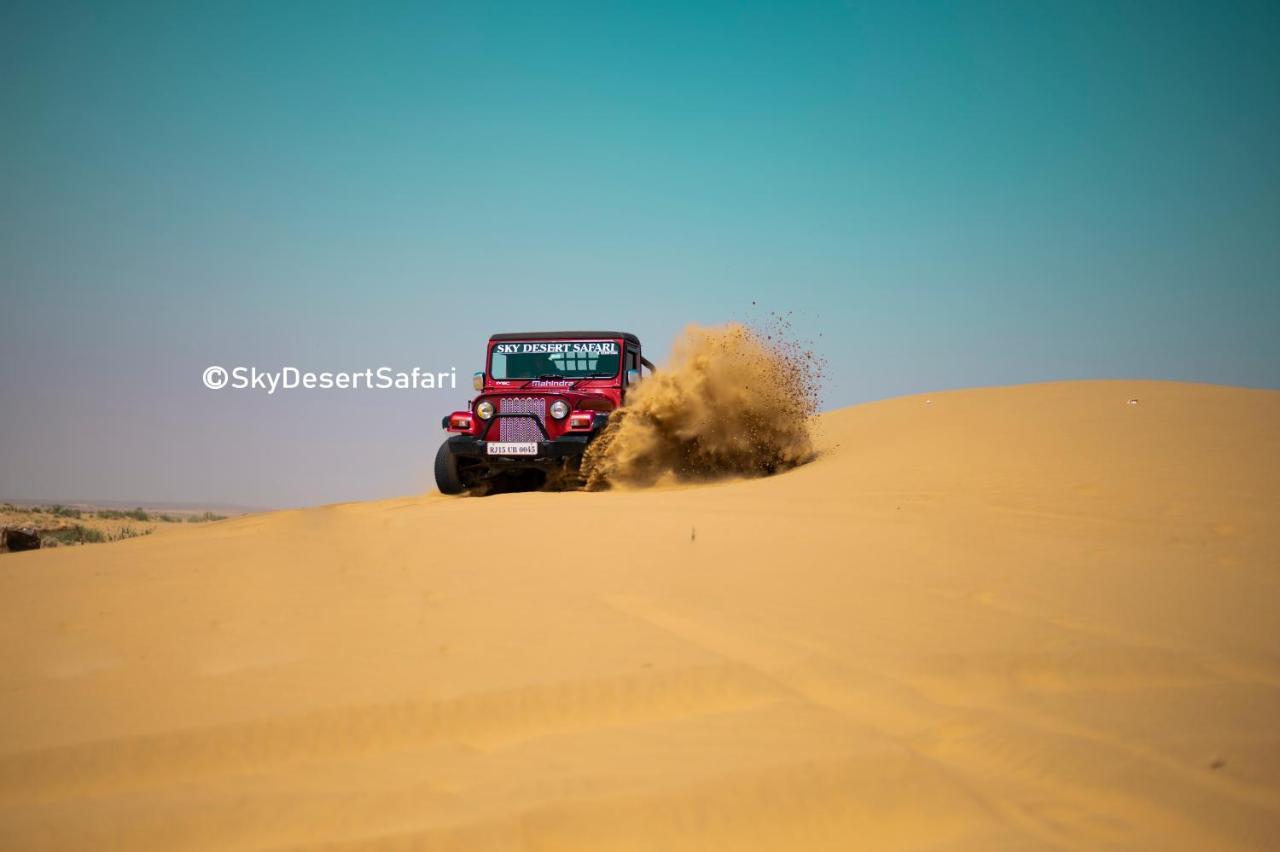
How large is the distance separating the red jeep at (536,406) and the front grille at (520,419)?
0.04ft

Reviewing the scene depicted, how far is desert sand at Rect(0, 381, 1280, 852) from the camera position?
1.67 m

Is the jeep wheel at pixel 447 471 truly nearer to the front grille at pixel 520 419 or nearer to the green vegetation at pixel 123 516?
the front grille at pixel 520 419

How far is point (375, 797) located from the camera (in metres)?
1.73

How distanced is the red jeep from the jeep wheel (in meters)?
0.01

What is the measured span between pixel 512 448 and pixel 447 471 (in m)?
1.13

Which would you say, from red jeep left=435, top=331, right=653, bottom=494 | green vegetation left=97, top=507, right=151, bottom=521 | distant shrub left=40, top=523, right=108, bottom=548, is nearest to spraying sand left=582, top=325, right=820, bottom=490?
red jeep left=435, top=331, right=653, bottom=494

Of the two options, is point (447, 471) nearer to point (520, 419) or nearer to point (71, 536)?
point (520, 419)

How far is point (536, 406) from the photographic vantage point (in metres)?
9.34

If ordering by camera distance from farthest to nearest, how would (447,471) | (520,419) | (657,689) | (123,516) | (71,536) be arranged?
1. (123,516)
2. (71,536)
3. (447,471)
4. (520,419)
5. (657,689)

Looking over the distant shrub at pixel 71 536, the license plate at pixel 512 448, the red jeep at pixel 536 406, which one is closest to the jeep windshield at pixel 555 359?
the red jeep at pixel 536 406

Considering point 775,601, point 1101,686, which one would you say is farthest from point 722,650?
point 1101,686

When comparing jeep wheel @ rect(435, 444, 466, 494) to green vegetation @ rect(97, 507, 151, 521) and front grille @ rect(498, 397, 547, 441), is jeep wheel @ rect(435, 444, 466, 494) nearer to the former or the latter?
front grille @ rect(498, 397, 547, 441)

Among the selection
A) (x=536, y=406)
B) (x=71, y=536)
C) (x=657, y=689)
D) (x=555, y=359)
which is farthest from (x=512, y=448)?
(x=657, y=689)

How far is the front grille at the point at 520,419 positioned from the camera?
9234 millimetres
